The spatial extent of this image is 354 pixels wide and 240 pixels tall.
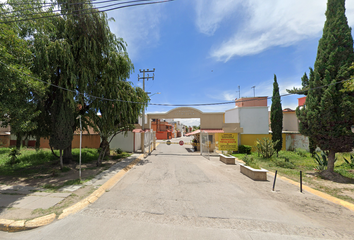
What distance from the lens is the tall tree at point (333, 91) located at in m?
8.75

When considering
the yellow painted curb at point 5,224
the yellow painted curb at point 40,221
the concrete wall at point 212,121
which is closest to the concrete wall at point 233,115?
the concrete wall at point 212,121

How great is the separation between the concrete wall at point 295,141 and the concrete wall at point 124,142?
20.5 metres

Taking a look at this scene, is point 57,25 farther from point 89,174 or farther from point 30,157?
point 30,157

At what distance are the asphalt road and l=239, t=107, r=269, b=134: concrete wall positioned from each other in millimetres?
15413

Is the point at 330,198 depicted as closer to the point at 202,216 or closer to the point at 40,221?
the point at 202,216

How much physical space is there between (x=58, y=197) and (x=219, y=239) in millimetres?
5645

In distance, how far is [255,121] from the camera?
22125mm

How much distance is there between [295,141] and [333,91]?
50.9ft

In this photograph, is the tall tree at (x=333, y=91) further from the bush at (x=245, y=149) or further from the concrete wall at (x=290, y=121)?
the concrete wall at (x=290, y=121)

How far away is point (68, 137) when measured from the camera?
9.40 metres

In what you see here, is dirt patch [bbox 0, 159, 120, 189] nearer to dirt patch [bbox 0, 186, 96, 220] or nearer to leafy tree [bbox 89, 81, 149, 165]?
dirt patch [bbox 0, 186, 96, 220]

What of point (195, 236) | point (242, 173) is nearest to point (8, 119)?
point (195, 236)

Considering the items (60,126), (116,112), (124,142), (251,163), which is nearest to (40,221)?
(60,126)

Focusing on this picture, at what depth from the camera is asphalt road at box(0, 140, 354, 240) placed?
12.9 ft
